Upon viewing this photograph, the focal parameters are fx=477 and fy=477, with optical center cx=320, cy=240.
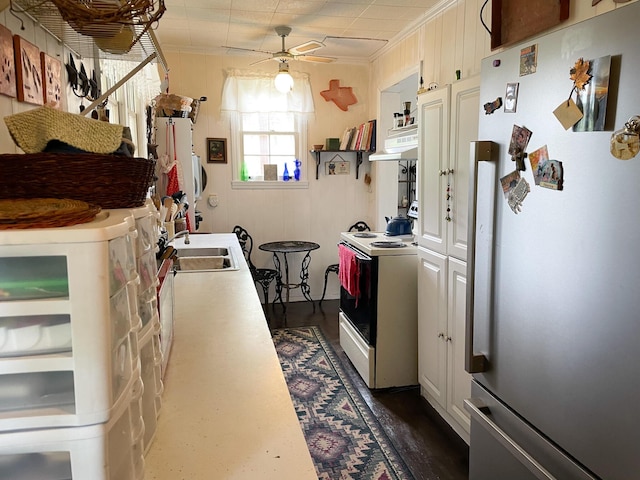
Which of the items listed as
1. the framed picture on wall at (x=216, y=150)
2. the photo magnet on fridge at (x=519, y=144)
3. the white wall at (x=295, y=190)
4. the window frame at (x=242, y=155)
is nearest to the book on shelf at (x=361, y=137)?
the white wall at (x=295, y=190)

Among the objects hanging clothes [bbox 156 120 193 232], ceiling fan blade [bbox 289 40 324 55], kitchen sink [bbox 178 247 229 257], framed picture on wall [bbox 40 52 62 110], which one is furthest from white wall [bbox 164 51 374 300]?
framed picture on wall [bbox 40 52 62 110]

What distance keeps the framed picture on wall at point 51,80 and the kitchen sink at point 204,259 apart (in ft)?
5.27

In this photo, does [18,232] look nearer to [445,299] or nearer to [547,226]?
[547,226]

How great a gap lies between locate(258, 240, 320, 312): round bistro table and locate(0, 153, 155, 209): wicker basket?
355 cm

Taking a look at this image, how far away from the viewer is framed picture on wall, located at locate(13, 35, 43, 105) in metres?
1.17

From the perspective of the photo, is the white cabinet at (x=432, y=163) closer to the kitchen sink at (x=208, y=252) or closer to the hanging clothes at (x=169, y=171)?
the kitchen sink at (x=208, y=252)

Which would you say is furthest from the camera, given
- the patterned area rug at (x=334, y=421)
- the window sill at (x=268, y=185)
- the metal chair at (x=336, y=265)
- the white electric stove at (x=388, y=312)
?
the metal chair at (x=336, y=265)

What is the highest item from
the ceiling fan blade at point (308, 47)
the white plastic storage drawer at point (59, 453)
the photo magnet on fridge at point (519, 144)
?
the ceiling fan blade at point (308, 47)

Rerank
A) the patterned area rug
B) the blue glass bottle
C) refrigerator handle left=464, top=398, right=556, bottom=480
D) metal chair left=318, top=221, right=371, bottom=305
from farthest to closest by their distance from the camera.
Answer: metal chair left=318, top=221, right=371, bottom=305 < the blue glass bottle < the patterned area rug < refrigerator handle left=464, top=398, right=556, bottom=480

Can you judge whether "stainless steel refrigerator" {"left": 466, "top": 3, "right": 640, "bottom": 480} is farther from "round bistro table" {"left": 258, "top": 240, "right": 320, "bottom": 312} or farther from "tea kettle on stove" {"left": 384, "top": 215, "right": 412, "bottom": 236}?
"round bistro table" {"left": 258, "top": 240, "right": 320, "bottom": 312}

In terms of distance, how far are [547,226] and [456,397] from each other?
1.48m

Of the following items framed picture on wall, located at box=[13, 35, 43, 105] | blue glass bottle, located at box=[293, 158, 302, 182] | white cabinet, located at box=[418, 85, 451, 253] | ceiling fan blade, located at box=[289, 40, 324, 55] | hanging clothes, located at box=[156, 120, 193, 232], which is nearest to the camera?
framed picture on wall, located at box=[13, 35, 43, 105]

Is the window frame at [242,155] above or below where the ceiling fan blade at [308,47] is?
below

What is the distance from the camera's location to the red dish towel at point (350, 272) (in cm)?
318
